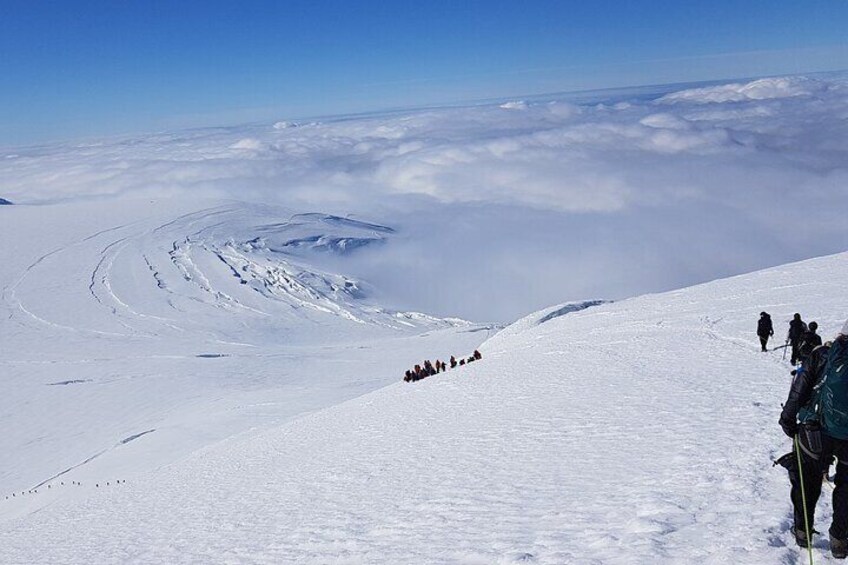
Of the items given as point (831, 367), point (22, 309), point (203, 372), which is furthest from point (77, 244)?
point (831, 367)

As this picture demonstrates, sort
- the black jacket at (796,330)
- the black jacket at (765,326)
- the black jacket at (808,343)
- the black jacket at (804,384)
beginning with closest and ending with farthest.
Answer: the black jacket at (804,384), the black jacket at (808,343), the black jacket at (796,330), the black jacket at (765,326)

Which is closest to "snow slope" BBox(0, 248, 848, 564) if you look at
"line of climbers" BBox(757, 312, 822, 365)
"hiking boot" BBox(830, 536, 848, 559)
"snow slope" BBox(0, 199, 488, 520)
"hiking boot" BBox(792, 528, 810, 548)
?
"hiking boot" BBox(792, 528, 810, 548)

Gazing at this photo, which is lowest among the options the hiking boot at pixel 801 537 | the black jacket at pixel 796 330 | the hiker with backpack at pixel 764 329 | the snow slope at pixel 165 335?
the snow slope at pixel 165 335

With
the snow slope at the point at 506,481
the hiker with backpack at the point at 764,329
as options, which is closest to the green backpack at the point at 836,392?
the snow slope at the point at 506,481

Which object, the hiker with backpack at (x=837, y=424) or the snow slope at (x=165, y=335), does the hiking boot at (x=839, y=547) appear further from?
the snow slope at (x=165, y=335)

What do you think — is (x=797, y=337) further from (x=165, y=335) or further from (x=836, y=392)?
(x=165, y=335)

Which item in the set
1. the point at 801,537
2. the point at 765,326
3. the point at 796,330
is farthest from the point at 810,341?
the point at 801,537

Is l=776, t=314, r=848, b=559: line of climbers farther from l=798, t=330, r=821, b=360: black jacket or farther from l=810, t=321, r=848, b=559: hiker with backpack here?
l=798, t=330, r=821, b=360: black jacket

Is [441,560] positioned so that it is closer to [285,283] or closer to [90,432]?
[90,432]
